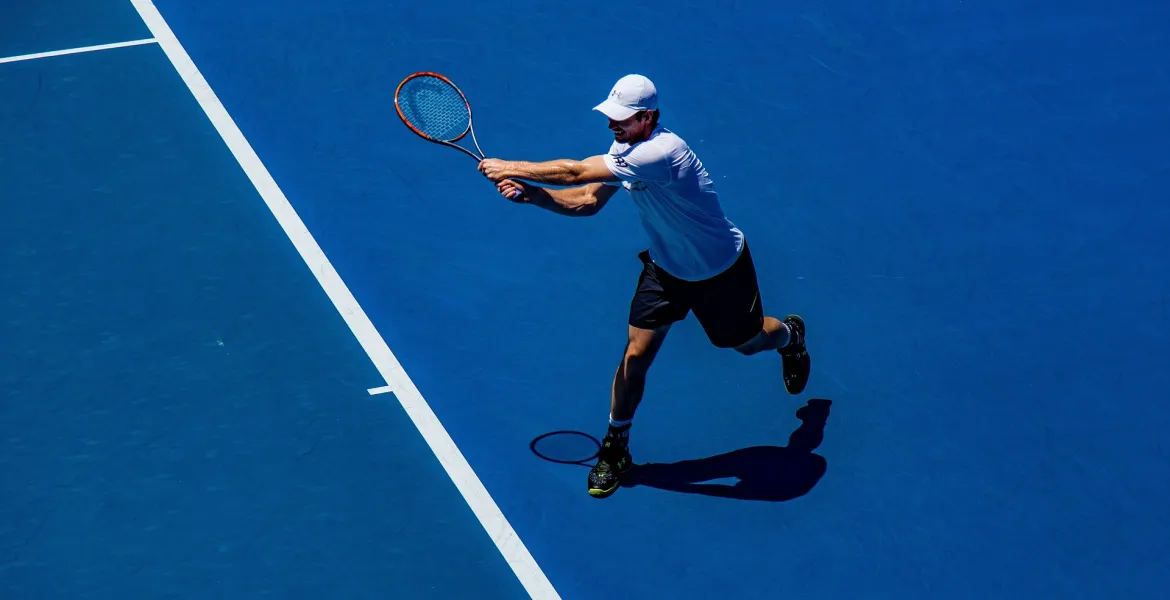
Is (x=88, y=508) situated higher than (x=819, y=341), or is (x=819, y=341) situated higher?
(x=819, y=341)

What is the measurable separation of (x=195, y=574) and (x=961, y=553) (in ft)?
12.1

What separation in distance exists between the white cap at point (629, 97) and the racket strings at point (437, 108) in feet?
4.26

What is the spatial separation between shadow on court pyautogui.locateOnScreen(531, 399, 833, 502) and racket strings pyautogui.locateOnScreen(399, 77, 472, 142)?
176cm

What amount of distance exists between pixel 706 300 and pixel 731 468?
959mm

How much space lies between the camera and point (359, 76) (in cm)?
979

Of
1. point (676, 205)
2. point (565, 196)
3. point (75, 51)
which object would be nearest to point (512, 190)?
point (565, 196)

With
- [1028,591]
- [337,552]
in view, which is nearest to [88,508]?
[337,552]

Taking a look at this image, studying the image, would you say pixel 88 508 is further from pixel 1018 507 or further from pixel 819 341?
pixel 1018 507

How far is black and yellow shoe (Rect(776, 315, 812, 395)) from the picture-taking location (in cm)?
736

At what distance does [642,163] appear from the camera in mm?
6191

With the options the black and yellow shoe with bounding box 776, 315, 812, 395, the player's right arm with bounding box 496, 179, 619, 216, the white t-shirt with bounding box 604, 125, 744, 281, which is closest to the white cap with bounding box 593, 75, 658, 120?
the white t-shirt with bounding box 604, 125, 744, 281

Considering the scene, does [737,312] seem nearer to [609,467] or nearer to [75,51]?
[609,467]

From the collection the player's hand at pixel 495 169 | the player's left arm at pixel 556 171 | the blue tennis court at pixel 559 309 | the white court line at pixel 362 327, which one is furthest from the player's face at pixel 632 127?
the white court line at pixel 362 327

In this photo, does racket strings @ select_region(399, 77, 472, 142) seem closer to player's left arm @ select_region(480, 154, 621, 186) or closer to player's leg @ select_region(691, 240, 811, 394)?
player's left arm @ select_region(480, 154, 621, 186)
